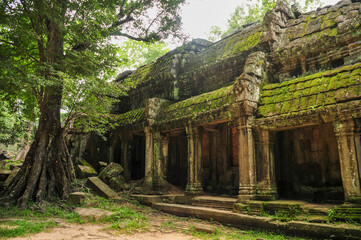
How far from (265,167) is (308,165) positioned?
→ 5.13 ft

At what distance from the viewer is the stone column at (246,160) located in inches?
264

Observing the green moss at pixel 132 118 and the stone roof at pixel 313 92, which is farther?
the green moss at pixel 132 118

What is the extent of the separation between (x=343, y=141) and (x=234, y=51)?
493 centimetres

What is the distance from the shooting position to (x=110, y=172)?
10.6m

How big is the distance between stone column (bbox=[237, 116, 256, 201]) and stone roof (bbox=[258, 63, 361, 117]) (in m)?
0.50

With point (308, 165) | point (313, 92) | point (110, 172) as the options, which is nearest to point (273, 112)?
point (313, 92)

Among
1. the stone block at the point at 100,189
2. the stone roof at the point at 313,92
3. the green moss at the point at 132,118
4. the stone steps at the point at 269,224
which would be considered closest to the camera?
the stone steps at the point at 269,224

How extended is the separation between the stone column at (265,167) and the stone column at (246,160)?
149 mm

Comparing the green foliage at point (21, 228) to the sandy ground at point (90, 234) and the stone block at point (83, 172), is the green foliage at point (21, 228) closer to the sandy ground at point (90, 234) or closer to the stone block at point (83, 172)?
the sandy ground at point (90, 234)

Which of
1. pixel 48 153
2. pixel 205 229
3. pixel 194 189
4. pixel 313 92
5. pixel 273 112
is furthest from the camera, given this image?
pixel 48 153

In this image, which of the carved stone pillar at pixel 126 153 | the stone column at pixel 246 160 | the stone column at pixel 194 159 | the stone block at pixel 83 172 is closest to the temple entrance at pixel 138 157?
the carved stone pillar at pixel 126 153

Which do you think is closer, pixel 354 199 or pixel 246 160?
pixel 354 199

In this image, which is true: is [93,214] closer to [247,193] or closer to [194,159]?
[194,159]

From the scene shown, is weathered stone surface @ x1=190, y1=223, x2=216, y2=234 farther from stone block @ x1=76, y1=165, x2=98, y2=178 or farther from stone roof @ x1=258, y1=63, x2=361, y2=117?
stone block @ x1=76, y1=165, x2=98, y2=178
